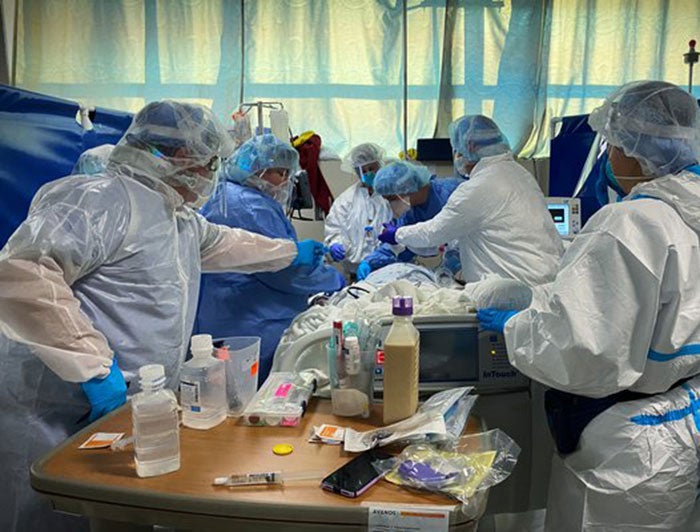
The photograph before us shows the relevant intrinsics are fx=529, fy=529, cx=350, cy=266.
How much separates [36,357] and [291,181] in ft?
4.54

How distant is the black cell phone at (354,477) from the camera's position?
824 mm

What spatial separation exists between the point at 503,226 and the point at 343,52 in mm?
2609

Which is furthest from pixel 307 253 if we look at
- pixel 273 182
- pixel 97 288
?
pixel 97 288

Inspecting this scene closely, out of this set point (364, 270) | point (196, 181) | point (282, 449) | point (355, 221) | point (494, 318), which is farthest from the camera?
point (355, 221)

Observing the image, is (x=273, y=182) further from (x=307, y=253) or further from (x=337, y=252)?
(x=337, y=252)

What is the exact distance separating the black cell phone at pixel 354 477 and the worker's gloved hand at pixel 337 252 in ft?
8.97

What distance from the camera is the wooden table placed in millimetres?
793

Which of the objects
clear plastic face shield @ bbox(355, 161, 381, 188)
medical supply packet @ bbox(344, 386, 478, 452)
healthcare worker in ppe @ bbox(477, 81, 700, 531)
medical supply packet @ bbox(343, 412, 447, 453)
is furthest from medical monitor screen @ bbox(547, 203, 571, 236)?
medical supply packet @ bbox(343, 412, 447, 453)

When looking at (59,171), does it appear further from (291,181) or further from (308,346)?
(308,346)

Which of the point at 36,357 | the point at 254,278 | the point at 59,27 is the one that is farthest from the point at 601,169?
the point at 59,27

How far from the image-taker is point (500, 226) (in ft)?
7.52

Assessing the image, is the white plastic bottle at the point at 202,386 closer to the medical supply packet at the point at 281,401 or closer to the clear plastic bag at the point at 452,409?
the medical supply packet at the point at 281,401

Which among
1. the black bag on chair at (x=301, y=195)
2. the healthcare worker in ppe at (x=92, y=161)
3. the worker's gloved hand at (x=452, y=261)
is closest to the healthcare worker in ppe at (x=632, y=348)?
the worker's gloved hand at (x=452, y=261)

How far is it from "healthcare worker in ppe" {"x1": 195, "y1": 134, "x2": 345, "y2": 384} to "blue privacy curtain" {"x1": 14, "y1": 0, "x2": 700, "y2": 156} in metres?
2.17
